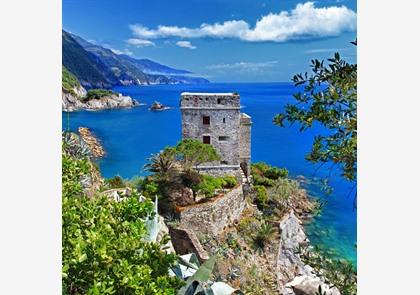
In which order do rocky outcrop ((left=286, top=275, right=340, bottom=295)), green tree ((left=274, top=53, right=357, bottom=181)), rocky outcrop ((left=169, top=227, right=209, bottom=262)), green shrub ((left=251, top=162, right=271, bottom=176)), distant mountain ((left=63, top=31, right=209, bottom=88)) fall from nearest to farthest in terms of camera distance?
1. green tree ((left=274, top=53, right=357, bottom=181))
2. distant mountain ((left=63, top=31, right=209, bottom=88))
3. rocky outcrop ((left=286, top=275, right=340, bottom=295))
4. rocky outcrop ((left=169, top=227, right=209, bottom=262))
5. green shrub ((left=251, top=162, right=271, bottom=176))

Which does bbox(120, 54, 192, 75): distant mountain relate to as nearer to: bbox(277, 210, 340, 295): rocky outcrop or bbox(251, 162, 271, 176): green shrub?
bbox(277, 210, 340, 295): rocky outcrop

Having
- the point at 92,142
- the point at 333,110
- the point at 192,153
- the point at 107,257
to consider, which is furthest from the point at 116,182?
the point at 333,110

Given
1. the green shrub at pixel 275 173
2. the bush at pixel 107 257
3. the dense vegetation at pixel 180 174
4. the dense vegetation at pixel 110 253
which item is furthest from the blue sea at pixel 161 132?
the bush at pixel 107 257

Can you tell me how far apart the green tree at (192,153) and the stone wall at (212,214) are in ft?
2.23

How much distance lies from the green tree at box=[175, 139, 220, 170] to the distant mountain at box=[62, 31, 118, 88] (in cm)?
155

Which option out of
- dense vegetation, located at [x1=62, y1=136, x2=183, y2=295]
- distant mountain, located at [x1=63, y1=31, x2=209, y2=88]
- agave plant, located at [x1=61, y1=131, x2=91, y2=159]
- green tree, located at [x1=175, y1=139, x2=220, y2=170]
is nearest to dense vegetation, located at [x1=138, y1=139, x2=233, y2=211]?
green tree, located at [x1=175, y1=139, x2=220, y2=170]

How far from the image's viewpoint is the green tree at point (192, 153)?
7.60 meters

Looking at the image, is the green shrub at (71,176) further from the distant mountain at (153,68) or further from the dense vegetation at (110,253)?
the distant mountain at (153,68)

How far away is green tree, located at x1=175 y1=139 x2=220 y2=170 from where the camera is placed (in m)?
7.60

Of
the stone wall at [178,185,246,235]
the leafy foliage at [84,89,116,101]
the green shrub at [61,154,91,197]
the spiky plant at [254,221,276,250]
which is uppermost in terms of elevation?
the leafy foliage at [84,89,116,101]

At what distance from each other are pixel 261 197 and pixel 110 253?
667 cm
